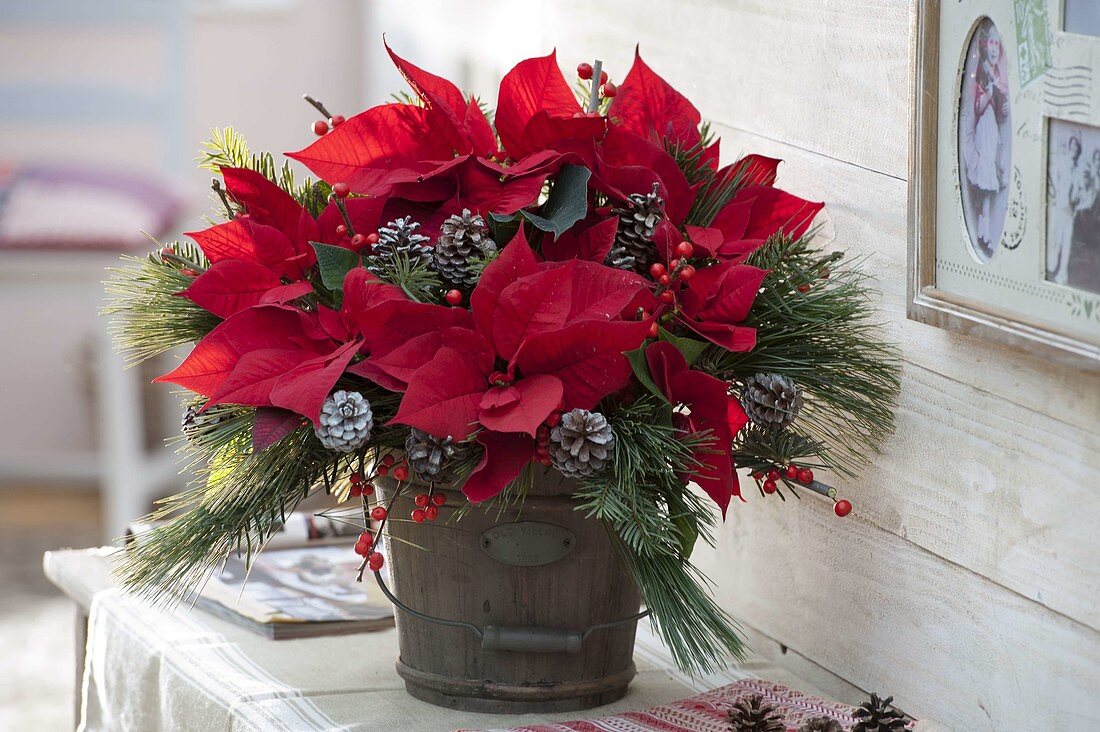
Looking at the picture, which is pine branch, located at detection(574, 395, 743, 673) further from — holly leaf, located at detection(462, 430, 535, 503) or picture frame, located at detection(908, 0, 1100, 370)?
picture frame, located at detection(908, 0, 1100, 370)

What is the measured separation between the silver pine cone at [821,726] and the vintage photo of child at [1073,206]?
24 centimetres

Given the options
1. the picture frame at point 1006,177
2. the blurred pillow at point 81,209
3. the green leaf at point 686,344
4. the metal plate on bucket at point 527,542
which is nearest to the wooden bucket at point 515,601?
the metal plate on bucket at point 527,542

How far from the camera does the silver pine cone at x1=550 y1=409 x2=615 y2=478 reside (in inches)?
23.8

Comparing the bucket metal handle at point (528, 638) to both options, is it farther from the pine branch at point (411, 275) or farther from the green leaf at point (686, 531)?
the pine branch at point (411, 275)

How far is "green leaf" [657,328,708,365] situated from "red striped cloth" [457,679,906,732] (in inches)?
8.3

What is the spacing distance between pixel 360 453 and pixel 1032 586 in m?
0.35

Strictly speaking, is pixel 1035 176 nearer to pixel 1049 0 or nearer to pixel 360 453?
pixel 1049 0

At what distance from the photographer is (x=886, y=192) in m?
0.74

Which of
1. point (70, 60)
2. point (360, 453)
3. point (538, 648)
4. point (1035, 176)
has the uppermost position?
point (70, 60)

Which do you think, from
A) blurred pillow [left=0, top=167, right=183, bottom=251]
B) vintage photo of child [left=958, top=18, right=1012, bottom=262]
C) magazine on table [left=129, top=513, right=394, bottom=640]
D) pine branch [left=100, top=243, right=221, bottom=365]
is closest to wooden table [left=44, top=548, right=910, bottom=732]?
magazine on table [left=129, top=513, right=394, bottom=640]

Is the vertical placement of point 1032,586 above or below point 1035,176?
below

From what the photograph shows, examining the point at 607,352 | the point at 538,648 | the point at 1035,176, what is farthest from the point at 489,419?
the point at 1035,176

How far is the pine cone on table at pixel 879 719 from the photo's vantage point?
0.64 metres

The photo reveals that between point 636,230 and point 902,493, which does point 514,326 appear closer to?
point 636,230
